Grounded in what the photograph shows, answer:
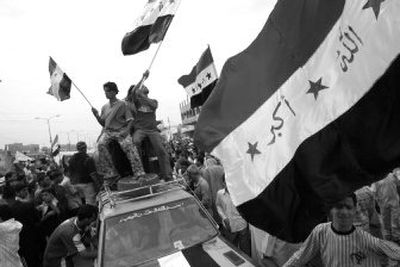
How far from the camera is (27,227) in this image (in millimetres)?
7172

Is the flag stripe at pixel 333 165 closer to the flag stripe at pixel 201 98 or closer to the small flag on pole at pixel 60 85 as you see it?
the flag stripe at pixel 201 98

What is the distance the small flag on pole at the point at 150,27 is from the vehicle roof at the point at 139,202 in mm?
2316

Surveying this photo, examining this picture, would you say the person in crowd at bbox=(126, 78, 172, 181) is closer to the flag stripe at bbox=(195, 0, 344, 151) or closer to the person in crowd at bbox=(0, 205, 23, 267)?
the person in crowd at bbox=(0, 205, 23, 267)

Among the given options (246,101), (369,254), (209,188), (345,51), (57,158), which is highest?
(345,51)

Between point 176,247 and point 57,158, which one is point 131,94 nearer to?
point 176,247

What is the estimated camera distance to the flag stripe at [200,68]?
29.2 ft

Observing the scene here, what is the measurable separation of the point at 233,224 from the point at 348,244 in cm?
305

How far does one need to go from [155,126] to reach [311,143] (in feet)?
19.3

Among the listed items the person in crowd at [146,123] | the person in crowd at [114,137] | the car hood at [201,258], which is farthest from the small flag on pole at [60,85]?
the car hood at [201,258]

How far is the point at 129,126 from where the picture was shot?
7.67m

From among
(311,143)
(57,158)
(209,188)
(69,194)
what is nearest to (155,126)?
(209,188)

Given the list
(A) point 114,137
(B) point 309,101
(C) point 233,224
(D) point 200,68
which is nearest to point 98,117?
→ (A) point 114,137

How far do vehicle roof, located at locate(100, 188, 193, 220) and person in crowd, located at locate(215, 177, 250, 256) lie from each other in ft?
2.55

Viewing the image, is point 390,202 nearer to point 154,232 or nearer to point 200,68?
point 154,232
